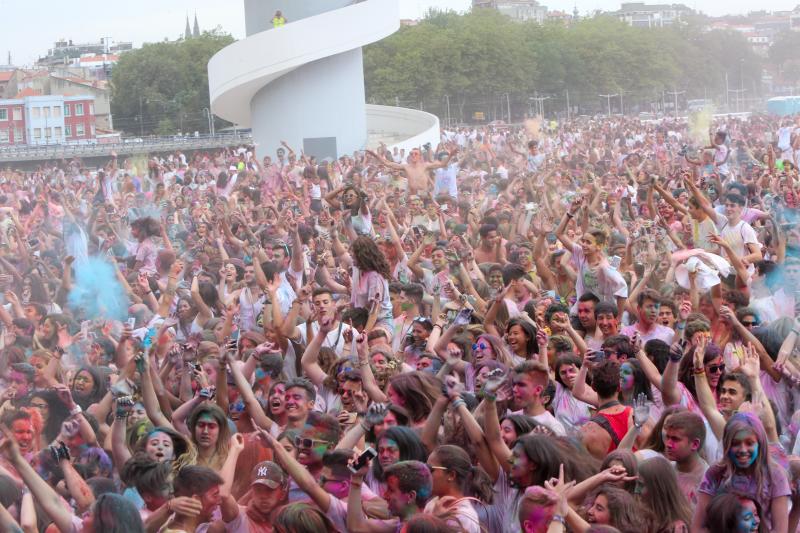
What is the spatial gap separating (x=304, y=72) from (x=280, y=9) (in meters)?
1.32

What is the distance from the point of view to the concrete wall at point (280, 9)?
1063 inches

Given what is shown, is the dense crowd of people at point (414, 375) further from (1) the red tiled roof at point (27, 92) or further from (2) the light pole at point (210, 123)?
(1) the red tiled roof at point (27, 92)

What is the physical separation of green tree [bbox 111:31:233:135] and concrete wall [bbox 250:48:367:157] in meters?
29.0

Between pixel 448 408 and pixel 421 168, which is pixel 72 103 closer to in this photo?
pixel 421 168

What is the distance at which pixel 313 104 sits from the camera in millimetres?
27516

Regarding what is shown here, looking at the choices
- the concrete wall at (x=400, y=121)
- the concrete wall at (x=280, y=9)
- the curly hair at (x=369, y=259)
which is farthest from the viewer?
the concrete wall at (x=400, y=121)

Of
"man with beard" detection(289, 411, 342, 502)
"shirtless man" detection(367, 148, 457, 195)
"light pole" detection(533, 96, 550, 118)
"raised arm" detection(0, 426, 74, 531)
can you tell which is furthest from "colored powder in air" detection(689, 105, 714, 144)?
"raised arm" detection(0, 426, 74, 531)

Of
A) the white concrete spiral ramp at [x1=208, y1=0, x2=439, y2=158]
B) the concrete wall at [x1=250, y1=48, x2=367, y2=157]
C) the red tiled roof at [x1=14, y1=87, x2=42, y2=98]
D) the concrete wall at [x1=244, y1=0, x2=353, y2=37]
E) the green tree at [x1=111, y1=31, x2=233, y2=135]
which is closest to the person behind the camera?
the white concrete spiral ramp at [x1=208, y1=0, x2=439, y2=158]

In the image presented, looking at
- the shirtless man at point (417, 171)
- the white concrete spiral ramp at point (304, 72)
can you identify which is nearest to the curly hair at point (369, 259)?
the shirtless man at point (417, 171)

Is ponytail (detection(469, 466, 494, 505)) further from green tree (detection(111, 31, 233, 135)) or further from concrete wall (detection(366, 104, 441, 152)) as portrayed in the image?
green tree (detection(111, 31, 233, 135))

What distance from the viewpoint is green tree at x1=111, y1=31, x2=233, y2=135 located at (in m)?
57.6

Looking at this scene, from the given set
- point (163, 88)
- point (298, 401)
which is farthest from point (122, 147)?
point (298, 401)

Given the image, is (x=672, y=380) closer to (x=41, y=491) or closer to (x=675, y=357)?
(x=675, y=357)

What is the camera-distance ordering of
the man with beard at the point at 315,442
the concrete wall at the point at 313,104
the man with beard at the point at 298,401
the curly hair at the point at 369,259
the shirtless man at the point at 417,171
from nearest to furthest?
1. the man with beard at the point at 315,442
2. the man with beard at the point at 298,401
3. the curly hair at the point at 369,259
4. the shirtless man at the point at 417,171
5. the concrete wall at the point at 313,104
